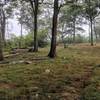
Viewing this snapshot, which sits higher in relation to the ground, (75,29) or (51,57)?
(75,29)

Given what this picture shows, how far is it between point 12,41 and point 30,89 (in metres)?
24.1

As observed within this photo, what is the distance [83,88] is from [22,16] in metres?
38.0

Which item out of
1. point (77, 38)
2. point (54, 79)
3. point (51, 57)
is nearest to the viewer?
point (54, 79)

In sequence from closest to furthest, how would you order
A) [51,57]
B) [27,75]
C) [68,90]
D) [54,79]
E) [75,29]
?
[68,90] < [54,79] < [27,75] < [51,57] < [75,29]

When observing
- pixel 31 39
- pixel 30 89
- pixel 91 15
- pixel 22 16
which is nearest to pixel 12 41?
pixel 31 39

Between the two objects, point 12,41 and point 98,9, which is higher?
point 98,9

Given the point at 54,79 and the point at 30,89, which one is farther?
the point at 54,79

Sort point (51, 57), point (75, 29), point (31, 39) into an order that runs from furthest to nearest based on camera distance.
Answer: point (75, 29) < point (31, 39) < point (51, 57)

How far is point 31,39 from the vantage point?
1167 inches

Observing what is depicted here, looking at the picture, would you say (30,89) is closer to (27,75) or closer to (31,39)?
(27,75)

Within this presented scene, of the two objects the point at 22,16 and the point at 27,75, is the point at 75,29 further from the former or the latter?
the point at 27,75

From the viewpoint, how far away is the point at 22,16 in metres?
44.7

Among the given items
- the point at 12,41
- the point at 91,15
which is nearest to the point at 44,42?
the point at 12,41

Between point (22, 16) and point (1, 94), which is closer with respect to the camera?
point (1, 94)
